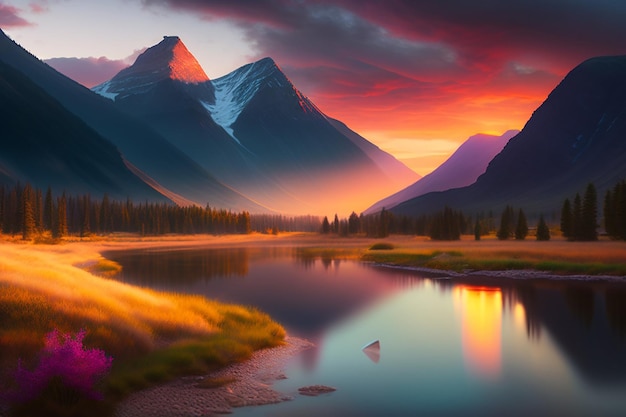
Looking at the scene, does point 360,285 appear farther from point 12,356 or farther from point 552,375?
point 12,356

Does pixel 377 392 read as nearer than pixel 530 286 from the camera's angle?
Yes

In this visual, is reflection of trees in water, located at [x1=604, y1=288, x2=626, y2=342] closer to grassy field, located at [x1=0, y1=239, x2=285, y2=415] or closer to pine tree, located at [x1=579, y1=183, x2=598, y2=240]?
grassy field, located at [x1=0, y1=239, x2=285, y2=415]

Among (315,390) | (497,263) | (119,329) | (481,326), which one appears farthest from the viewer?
(497,263)

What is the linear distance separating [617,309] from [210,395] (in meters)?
39.1

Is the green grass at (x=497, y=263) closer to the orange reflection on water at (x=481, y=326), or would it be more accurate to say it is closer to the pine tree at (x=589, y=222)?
the orange reflection on water at (x=481, y=326)

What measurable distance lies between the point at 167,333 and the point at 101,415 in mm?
8950

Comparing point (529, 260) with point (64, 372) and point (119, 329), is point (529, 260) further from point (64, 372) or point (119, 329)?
point (64, 372)

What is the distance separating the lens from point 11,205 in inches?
6806

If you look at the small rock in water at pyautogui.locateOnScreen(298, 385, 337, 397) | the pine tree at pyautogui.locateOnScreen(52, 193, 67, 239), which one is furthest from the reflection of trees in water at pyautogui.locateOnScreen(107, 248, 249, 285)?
the pine tree at pyautogui.locateOnScreen(52, 193, 67, 239)

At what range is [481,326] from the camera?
129 feet

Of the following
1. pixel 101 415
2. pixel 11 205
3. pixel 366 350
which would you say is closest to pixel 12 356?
pixel 101 415

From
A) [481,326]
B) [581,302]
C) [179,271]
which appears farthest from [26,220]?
[581,302]

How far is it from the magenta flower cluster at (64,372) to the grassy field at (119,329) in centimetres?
58

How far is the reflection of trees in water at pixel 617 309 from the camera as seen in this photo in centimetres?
3841
